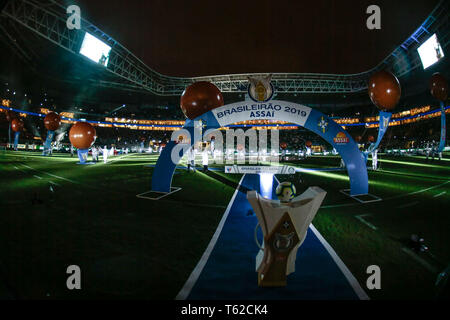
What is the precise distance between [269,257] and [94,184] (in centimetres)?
1112

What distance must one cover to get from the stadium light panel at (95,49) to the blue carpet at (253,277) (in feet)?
92.5

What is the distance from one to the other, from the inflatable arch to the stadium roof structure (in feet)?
67.6

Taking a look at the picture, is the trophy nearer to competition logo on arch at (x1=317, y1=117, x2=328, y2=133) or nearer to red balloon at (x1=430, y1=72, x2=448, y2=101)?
competition logo on arch at (x1=317, y1=117, x2=328, y2=133)

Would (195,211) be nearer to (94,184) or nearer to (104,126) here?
(94,184)

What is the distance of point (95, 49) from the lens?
2580 centimetres

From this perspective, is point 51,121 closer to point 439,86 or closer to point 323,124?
point 323,124

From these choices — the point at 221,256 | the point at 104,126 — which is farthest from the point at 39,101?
the point at 221,256

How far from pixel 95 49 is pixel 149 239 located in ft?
93.0

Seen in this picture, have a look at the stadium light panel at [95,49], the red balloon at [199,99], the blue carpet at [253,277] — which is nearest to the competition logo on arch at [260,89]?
the red balloon at [199,99]

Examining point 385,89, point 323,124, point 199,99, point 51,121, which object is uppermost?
point 51,121

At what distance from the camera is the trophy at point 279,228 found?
315 cm

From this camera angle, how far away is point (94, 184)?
1167 centimetres

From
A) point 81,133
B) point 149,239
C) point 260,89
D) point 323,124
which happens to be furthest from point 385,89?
point 81,133

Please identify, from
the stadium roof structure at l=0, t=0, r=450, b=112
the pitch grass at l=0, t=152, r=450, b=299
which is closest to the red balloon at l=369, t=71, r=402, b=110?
the pitch grass at l=0, t=152, r=450, b=299
